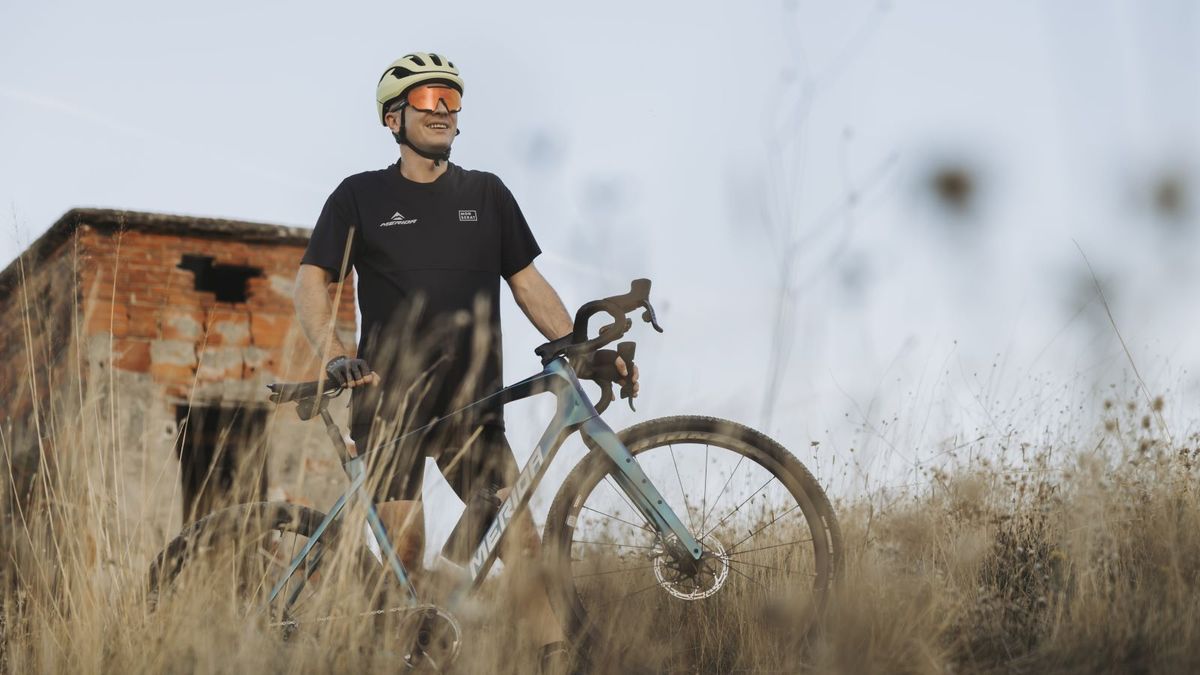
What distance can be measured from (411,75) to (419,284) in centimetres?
61

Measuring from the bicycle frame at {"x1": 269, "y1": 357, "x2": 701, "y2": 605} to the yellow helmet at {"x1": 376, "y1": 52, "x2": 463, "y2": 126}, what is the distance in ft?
3.16

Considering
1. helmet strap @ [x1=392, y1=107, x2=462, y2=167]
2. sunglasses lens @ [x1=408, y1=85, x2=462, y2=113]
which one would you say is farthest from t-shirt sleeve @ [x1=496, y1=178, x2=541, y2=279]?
sunglasses lens @ [x1=408, y1=85, x2=462, y2=113]

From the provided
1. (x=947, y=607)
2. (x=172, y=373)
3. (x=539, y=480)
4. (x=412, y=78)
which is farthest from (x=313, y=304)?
(x=172, y=373)

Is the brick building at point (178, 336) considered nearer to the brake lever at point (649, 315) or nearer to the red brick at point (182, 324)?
the red brick at point (182, 324)

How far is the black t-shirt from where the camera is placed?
136 inches

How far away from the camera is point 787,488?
10.4 feet

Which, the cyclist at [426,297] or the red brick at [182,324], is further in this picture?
the red brick at [182,324]

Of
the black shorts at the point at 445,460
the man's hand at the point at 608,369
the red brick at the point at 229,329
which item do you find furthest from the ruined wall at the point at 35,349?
the man's hand at the point at 608,369

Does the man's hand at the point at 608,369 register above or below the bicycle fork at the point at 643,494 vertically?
above

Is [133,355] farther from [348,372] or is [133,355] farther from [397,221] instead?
[348,372]

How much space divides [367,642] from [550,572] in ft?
1.65

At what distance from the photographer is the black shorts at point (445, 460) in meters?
3.28

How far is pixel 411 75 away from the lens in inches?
142

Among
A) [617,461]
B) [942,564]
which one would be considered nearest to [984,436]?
[942,564]
